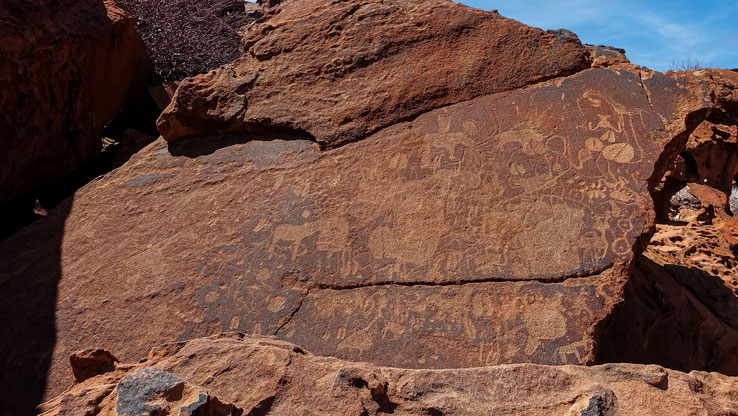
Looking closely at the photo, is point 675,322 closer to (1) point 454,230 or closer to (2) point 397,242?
(1) point 454,230

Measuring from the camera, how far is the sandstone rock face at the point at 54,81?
309 centimetres

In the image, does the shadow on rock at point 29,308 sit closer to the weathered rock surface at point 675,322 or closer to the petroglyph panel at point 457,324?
the petroglyph panel at point 457,324

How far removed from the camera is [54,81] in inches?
132

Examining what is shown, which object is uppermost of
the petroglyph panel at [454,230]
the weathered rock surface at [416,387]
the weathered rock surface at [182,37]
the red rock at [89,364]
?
the weathered rock surface at [182,37]

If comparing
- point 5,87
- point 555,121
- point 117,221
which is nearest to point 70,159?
point 5,87

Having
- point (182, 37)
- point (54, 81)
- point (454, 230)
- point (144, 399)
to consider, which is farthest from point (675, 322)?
point (182, 37)

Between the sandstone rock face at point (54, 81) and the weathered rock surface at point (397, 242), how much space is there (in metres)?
0.57

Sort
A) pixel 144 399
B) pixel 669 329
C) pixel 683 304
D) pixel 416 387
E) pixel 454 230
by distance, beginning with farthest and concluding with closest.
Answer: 1. pixel 683 304
2. pixel 669 329
3. pixel 454 230
4. pixel 416 387
5. pixel 144 399

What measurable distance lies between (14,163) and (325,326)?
215 cm

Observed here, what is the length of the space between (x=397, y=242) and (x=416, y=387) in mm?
900

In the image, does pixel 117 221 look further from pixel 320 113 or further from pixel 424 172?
pixel 424 172

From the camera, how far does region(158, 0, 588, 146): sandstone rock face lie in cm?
282

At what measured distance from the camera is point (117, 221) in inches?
115

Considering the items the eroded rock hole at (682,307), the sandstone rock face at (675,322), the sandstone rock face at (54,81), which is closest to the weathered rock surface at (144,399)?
the eroded rock hole at (682,307)
